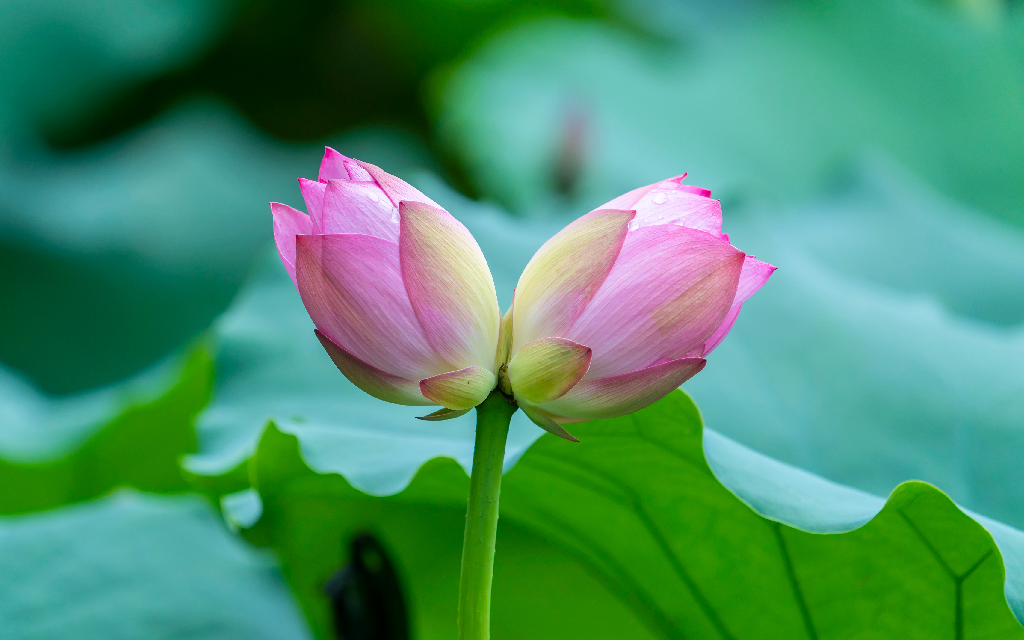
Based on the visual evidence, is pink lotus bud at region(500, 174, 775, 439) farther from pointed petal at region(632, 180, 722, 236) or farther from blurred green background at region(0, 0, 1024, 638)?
blurred green background at region(0, 0, 1024, 638)

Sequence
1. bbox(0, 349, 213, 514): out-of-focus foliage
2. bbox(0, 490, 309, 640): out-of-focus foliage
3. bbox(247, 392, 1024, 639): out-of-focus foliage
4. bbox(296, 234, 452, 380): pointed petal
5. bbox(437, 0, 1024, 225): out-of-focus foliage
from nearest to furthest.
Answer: bbox(296, 234, 452, 380): pointed petal → bbox(247, 392, 1024, 639): out-of-focus foliage → bbox(0, 490, 309, 640): out-of-focus foliage → bbox(0, 349, 213, 514): out-of-focus foliage → bbox(437, 0, 1024, 225): out-of-focus foliage

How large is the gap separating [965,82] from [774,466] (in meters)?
1.90

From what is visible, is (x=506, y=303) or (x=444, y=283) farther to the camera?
(x=506, y=303)

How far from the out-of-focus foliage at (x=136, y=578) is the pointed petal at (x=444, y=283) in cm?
47

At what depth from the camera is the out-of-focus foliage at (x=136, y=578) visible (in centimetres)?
68

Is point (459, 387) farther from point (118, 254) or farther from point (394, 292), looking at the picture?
point (118, 254)

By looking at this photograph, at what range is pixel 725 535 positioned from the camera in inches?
20.8

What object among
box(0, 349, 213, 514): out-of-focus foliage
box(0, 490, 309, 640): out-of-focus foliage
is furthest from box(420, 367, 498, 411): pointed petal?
box(0, 349, 213, 514): out-of-focus foliage

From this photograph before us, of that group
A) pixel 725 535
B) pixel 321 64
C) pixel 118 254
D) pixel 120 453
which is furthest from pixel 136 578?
pixel 321 64

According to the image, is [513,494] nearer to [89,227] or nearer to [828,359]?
[828,359]

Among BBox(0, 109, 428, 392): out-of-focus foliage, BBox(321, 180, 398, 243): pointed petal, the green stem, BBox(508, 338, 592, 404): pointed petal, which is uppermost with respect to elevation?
BBox(321, 180, 398, 243): pointed petal

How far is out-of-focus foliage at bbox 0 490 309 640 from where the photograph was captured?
0.68 meters

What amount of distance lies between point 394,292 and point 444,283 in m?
0.02

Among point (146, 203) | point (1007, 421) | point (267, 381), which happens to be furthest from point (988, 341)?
point (146, 203)
